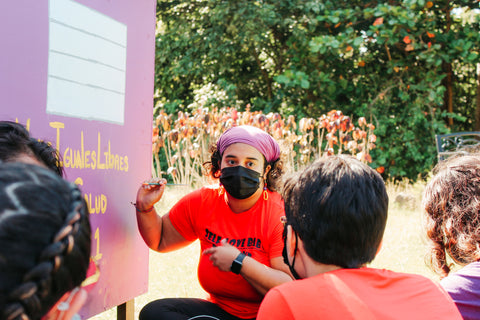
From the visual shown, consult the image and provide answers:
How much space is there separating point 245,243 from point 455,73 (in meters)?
9.61

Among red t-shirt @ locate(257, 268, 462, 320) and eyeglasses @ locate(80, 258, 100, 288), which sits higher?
red t-shirt @ locate(257, 268, 462, 320)

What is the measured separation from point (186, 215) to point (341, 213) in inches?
48.5

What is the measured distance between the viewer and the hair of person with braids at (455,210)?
1.80 meters

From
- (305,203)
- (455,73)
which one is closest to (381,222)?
(305,203)

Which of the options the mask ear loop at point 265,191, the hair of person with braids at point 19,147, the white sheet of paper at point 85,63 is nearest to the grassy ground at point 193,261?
the mask ear loop at point 265,191

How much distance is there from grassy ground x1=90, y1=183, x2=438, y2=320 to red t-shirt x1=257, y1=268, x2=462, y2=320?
5.13 feet

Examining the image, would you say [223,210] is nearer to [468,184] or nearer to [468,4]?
[468,184]

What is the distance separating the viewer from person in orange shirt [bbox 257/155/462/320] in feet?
3.73

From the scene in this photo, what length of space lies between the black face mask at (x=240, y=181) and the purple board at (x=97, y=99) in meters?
0.44

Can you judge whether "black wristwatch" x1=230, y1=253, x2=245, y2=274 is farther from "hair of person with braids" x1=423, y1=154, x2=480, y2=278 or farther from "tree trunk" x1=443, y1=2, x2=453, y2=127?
"tree trunk" x1=443, y1=2, x2=453, y2=127

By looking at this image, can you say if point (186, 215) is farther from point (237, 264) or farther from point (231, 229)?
point (237, 264)

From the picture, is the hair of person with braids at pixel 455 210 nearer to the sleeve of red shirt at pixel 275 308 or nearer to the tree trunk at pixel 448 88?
the sleeve of red shirt at pixel 275 308

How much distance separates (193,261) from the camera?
4.20 m

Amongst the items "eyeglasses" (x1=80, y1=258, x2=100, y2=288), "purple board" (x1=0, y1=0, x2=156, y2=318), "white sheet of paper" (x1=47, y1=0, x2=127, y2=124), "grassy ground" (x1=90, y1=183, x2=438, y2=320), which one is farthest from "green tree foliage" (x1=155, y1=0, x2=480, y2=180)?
"eyeglasses" (x1=80, y1=258, x2=100, y2=288)
